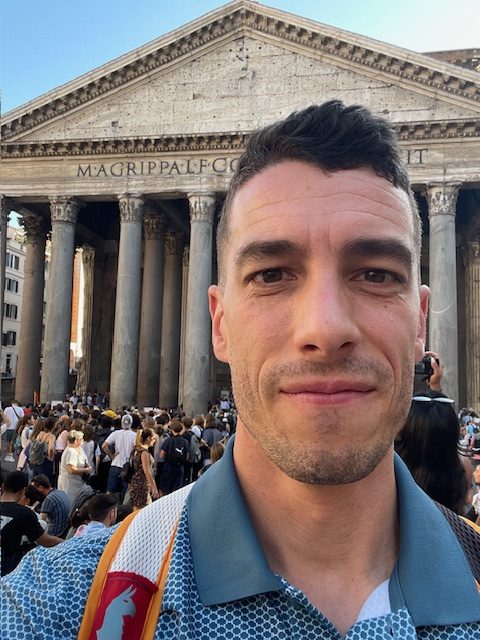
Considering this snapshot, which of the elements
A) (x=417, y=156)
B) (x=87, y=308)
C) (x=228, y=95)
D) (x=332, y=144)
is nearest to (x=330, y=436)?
(x=332, y=144)

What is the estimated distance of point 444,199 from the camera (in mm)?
17734

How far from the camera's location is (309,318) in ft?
3.59

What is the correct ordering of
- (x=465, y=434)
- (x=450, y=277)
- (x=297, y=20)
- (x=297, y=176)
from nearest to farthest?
(x=297, y=176)
(x=465, y=434)
(x=450, y=277)
(x=297, y=20)

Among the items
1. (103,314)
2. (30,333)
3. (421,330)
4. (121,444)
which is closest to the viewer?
(421,330)

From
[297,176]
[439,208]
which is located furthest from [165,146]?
[297,176]

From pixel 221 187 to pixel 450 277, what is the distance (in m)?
8.32

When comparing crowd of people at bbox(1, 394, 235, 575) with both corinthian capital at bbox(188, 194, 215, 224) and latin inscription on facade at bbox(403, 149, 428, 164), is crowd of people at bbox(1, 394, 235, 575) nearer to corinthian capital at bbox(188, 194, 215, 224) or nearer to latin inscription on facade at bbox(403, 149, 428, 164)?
corinthian capital at bbox(188, 194, 215, 224)

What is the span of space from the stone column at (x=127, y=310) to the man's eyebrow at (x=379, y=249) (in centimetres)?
1827

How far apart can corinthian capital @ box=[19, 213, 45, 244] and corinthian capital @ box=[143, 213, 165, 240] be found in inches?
197

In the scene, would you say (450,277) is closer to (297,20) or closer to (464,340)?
(464,340)

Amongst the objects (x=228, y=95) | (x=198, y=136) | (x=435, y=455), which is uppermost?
(x=228, y=95)

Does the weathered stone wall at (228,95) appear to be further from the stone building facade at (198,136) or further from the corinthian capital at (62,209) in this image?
the corinthian capital at (62,209)

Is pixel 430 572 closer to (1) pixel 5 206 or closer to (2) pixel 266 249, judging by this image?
(2) pixel 266 249

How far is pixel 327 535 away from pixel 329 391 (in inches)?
13.3
